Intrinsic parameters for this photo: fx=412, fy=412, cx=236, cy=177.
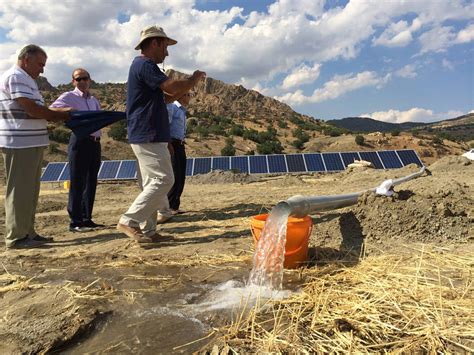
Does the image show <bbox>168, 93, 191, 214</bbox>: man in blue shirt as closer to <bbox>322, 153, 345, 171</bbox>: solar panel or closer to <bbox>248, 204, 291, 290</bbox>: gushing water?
<bbox>248, 204, 291, 290</bbox>: gushing water

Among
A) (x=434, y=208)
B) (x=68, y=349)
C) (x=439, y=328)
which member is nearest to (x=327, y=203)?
(x=434, y=208)

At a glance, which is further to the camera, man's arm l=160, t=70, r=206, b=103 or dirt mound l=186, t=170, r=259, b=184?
dirt mound l=186, t=170, r=259, b=184

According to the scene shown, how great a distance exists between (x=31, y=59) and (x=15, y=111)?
561 millimetres

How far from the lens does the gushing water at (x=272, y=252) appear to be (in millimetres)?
2988

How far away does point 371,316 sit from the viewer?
7.48 feet

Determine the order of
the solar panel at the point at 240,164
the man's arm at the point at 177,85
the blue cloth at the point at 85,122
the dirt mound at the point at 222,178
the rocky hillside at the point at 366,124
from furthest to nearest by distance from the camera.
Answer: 1. the rocky hillside at the point at 366,124
2. the solar panel at the point at 240,164
3. the dirt mound at the point at 222,178
4. the blue cloth at the point at 85,122
5. the man's arm at the point at 177,85

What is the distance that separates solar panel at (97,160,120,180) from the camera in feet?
43.8

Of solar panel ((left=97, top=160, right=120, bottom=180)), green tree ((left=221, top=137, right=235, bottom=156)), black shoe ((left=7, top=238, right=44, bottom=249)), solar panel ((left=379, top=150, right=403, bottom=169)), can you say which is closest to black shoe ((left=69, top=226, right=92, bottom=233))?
black shoe ((left=7, top=238, right=44, bottom=249))

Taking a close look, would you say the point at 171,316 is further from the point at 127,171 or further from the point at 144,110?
the point at 127,171

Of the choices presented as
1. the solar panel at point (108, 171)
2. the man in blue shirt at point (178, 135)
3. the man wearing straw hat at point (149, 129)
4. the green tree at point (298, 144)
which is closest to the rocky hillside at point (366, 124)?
the green tree at point (298, 144)

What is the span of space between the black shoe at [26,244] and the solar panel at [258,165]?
954 centimetres

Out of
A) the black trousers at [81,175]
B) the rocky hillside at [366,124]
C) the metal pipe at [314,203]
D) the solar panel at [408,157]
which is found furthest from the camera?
the rocky hillside at [366,124]

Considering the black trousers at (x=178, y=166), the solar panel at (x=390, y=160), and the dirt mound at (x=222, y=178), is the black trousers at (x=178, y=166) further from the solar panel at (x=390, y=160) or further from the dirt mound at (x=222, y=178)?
the solar panel at (x=390, y=160)

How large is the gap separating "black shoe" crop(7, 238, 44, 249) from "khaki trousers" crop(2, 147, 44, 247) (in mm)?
31
